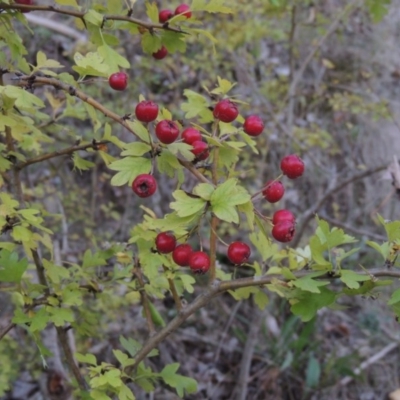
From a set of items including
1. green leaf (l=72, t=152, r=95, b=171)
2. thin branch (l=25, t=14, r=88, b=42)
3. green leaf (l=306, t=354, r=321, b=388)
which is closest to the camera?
green leaf (l=72, t=152, r=95, b=171)

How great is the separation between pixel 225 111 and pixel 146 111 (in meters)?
0.14

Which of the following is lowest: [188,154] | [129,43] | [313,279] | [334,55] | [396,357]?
[396,357]

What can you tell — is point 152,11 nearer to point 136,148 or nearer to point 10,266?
point 136,148

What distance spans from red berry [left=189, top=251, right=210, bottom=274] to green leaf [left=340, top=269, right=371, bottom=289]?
0.19 meters

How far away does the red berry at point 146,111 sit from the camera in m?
0.84

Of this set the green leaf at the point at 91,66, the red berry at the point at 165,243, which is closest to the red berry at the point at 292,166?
the red berry at the point at 165,243

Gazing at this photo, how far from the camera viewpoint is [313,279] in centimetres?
85

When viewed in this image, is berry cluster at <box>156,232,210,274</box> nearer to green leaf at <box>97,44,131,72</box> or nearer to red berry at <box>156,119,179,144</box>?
red berry at <box>156,119,179,144</box>

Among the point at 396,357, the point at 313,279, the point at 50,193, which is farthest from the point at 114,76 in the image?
the point at 396,357

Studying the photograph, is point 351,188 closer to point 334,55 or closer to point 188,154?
point 334,55

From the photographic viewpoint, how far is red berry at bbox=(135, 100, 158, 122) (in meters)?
0.84

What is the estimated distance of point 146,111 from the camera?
0.84 meters

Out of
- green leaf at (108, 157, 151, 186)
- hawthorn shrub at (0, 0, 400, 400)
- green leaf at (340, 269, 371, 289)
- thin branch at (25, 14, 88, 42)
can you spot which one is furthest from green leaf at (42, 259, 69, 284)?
thin branch at (25, 14, 88, 42)

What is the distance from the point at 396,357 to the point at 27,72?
2.36 meters
